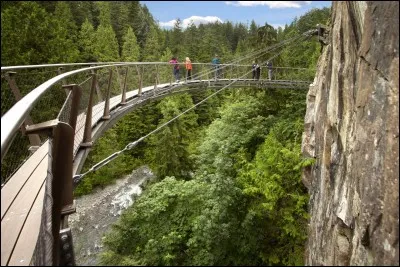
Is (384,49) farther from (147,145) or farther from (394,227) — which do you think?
(147,145)

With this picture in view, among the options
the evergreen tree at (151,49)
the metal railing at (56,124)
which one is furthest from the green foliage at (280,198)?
the evergreen tree at (151,49)

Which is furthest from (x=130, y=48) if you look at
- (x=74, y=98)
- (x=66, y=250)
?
(x=66, y=250)

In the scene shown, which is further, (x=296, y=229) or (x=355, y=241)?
(x=296, y=229)

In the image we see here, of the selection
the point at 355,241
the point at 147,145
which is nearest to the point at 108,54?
the point at 147,145

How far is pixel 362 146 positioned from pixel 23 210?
144 inches

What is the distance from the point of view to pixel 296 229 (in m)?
9.17

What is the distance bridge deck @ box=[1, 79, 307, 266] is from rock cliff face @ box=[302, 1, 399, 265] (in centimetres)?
281

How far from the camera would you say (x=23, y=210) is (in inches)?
107

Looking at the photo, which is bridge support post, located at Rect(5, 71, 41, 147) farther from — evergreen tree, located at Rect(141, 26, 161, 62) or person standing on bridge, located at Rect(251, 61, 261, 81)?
evergreen tree, located at Rect(141, 26, 161, 62)

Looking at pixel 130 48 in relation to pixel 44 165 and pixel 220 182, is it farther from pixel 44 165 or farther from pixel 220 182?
pixel 44 165

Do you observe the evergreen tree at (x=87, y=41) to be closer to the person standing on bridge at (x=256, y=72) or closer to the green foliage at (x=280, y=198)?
the person standing on bridge at (x=256, y=72)

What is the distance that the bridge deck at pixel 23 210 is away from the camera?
225cm

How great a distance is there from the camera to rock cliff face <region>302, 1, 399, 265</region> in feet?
10.7

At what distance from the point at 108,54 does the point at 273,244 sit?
24276 mm
